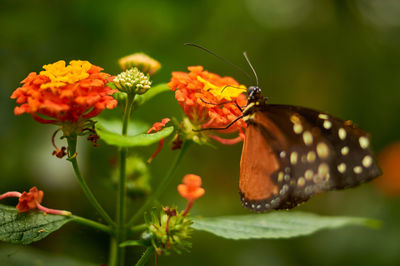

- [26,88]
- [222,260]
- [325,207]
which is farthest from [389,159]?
[26,88]

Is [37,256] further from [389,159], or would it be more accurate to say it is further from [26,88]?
[389,159]

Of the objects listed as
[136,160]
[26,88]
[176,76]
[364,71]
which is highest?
[364,71]

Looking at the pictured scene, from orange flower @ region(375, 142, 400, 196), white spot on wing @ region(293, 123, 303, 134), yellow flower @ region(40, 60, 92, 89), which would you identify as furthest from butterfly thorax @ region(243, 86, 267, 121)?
orange flower @ region(375, 142, 400, 196)

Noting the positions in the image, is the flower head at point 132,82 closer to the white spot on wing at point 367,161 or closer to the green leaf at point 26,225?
the green leaf at point 26,225

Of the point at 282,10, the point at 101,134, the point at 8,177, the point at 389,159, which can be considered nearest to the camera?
the point at 101,134

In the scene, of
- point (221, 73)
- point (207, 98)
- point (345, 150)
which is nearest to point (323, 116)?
point (345, 150)

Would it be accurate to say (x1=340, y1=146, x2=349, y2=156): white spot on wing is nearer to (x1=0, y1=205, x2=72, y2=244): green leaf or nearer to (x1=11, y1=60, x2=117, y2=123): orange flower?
(x1=11, y1=60, x2=117, y2=123): orange flower
